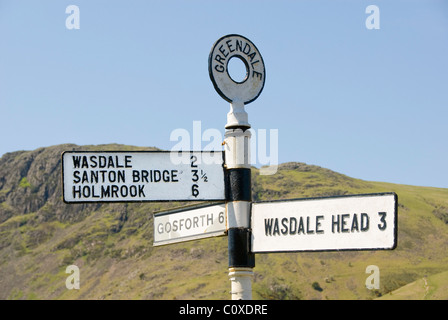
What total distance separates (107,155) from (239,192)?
1374 millimetres

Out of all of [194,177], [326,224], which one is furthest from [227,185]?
[326,224]

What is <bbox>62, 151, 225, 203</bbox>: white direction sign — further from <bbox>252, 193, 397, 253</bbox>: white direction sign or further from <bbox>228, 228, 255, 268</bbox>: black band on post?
<bbox>252, 193, 397, 253</bbox>: white direction sign

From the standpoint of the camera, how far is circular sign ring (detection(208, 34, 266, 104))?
8078 mm

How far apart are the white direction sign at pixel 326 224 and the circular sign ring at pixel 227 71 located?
1144mm

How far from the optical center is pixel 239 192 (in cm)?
805

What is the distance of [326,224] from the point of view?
7.52m

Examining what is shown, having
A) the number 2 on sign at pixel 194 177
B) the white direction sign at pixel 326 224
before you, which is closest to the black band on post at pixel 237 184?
the white direction sign at pixel 326 224

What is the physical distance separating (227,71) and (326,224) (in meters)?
1.84

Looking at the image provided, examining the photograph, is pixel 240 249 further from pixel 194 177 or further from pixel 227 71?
pixel 227 71

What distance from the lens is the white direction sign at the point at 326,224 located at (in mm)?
7117
